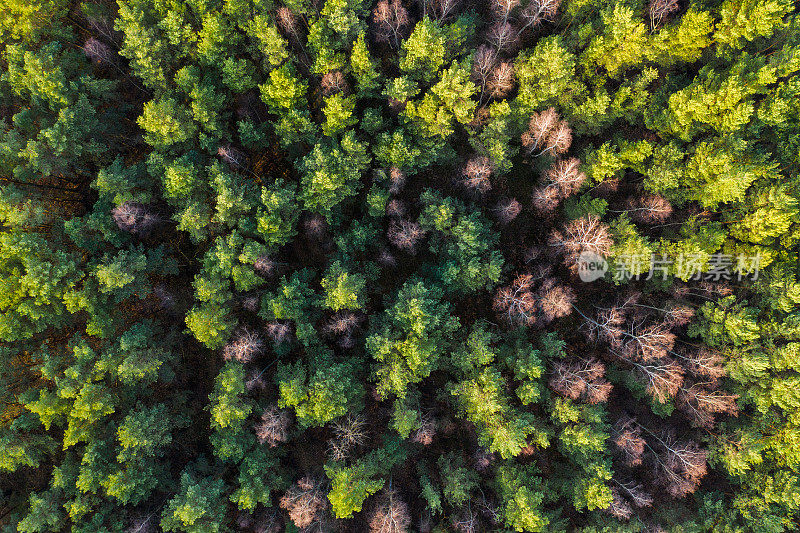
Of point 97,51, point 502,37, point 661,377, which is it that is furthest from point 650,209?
point 97,51

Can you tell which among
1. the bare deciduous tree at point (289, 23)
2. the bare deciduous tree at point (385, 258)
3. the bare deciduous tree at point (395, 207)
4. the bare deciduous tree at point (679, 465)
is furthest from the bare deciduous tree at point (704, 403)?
the bare deciduous tree at point (289, 23)

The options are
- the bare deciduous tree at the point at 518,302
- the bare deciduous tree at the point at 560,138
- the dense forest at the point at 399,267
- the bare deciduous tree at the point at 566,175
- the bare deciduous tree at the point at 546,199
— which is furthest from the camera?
the bare deciduous tree at the point at 546,199

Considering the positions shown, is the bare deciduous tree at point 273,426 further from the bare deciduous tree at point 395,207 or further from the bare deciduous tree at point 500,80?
the bare deciduous tree at point 500,80

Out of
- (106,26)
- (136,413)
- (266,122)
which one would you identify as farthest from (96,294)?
(106,26)

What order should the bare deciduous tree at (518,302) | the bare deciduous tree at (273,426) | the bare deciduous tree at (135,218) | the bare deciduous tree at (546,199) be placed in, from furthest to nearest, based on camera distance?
the bare deciduous tree at (546,199) < the bare deciduous tree at (518,302) < the bare deciduous tree at (273,426) < the bare deciduous tree at (135,218)

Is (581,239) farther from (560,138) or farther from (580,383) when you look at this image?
(580,383)

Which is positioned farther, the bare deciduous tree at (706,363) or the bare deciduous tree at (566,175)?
the bare deciduous tree at (566,175)

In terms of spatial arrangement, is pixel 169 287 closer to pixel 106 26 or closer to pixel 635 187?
pixel 106 26

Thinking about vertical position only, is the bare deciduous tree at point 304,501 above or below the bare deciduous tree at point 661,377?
above
